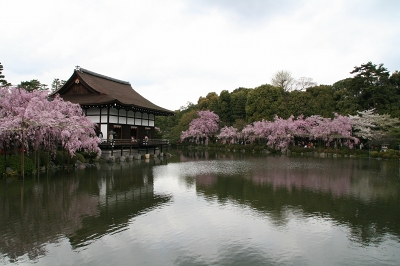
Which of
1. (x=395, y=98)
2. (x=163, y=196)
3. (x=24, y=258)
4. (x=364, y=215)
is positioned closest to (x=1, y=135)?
(x=163, y=196)

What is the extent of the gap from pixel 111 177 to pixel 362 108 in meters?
35.0

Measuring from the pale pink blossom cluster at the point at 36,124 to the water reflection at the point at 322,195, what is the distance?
25.3ft

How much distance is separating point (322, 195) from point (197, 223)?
21.8 ft

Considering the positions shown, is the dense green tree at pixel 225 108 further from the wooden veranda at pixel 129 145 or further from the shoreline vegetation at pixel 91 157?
the wooden veranda at pixel 129 145

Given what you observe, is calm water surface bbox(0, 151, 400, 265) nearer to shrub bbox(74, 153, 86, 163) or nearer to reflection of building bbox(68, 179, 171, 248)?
reflection of building bbox(68, 179, 171, 248)

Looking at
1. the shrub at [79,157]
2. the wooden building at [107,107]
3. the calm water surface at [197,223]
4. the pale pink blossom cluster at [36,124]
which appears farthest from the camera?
the wooden building at [107,107]

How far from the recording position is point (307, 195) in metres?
13.2

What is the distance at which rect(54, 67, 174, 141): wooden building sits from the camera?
89.8 feet

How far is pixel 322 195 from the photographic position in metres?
13.3

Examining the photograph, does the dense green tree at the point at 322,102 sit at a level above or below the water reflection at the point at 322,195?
above

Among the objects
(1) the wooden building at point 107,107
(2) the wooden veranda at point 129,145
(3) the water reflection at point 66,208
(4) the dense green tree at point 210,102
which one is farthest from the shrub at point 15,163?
(4) the dense green tree at point 210,102

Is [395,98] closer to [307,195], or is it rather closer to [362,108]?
[362,108]

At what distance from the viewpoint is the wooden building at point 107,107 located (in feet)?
89.8

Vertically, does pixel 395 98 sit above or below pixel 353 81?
below
